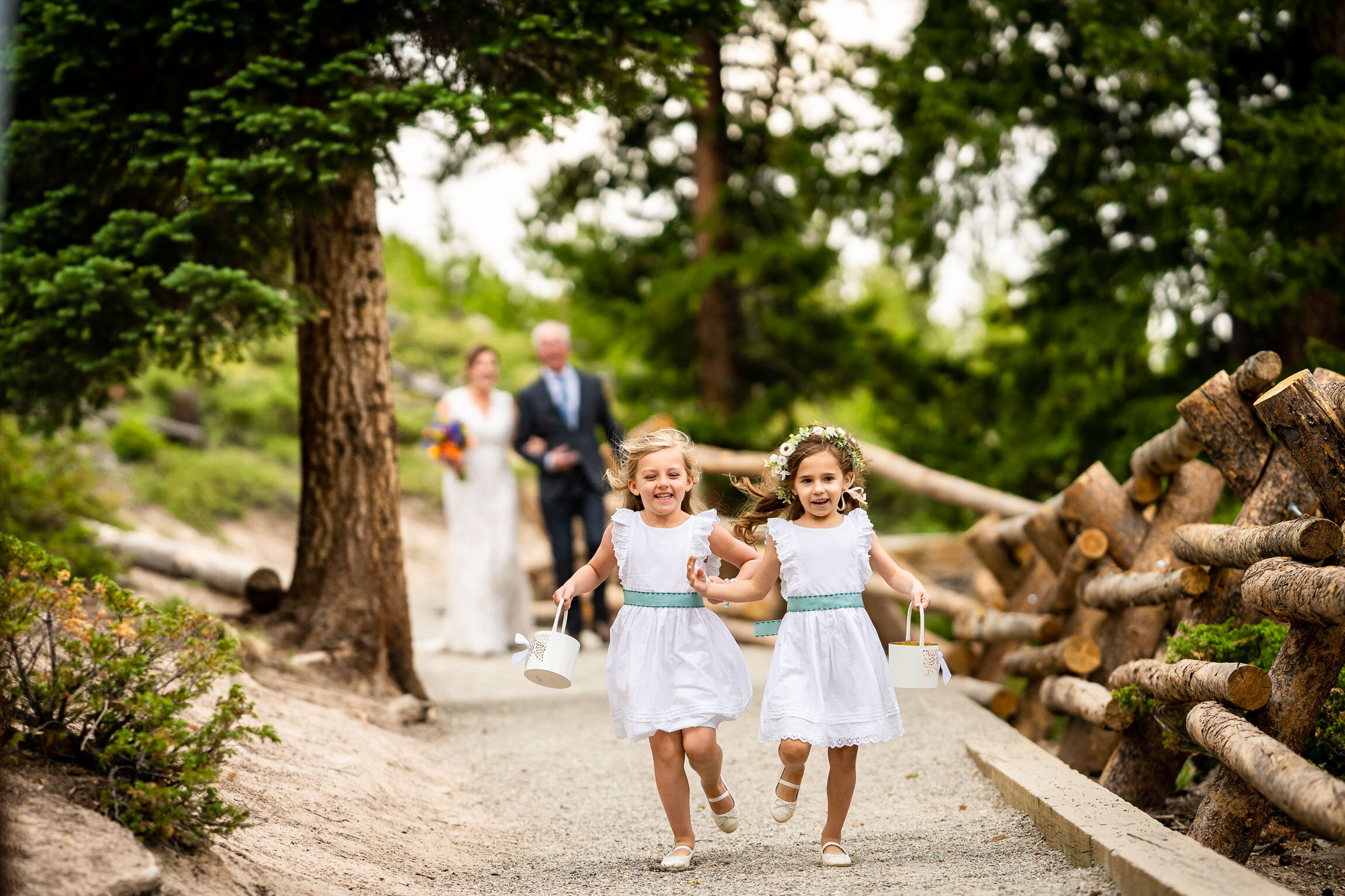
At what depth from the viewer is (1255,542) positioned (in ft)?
12.4

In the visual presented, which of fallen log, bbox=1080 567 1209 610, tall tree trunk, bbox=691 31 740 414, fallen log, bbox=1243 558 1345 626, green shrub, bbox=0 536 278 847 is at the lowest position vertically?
green shrub, bbox=0 536 278 847

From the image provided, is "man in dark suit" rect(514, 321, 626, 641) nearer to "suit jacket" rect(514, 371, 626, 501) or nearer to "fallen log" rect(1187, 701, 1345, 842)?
"suit jacket" rect(514, 371, 626, 501)

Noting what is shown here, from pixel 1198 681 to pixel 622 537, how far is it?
6.71ft

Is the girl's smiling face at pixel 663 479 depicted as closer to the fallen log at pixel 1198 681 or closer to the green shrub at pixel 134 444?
the fallen log at pixel 1198 681

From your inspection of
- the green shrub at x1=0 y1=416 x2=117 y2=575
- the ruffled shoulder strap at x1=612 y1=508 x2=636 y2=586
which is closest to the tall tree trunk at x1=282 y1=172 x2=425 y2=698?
the green shrub at x1=0 y1=416 x2=117 y2=575

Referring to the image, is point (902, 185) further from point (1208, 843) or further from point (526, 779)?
point (1208, 843)

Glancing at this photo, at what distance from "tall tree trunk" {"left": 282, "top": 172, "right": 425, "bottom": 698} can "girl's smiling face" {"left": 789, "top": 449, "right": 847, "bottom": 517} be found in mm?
3240

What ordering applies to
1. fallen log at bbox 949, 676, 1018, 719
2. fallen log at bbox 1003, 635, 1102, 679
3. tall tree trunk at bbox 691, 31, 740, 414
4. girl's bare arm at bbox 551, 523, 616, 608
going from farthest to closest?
tall tree trunk at bbox 691, 31, 740, 414, fallen log at bbox 949, 676, 1018, 719, fallen log at bbox 1003, 635, 1102, 679, girl's bare arm at bbox 551, 523, 616, 608

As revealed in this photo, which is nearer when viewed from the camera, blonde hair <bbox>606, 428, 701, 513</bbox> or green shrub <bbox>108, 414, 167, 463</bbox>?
blonde hair <bbox>606, 428, 701, 513</bbox>

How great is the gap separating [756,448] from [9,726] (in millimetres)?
9677

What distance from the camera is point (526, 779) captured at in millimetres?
5414

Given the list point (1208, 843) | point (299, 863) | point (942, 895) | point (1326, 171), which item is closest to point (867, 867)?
point (942, 895)

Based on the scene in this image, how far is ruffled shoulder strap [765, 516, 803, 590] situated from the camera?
396 centimetres

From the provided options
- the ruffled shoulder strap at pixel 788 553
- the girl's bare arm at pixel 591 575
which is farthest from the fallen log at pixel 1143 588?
the girl's bare arm at pixel 591 575
